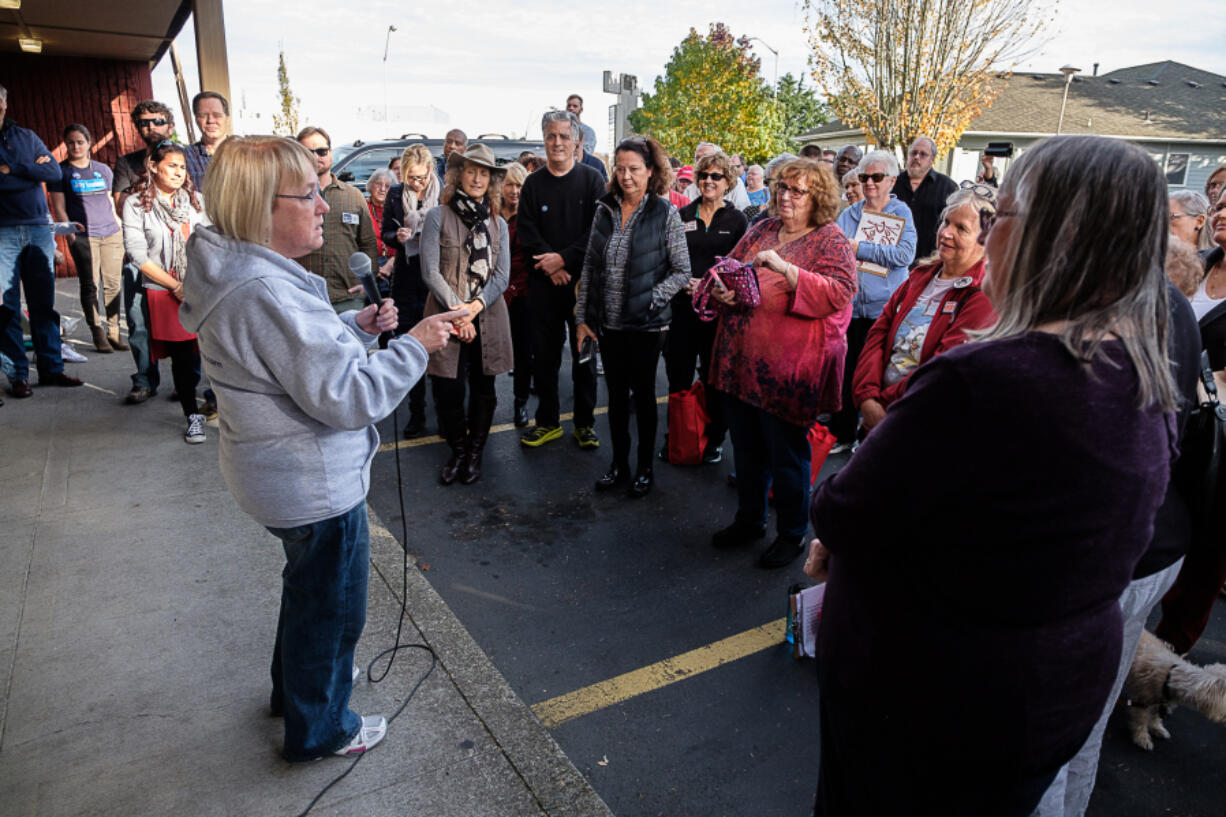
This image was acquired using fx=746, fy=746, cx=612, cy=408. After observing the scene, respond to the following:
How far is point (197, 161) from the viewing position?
221 inches

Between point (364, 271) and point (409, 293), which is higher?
point (364, 271)

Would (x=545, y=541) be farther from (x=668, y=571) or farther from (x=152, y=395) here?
(x=152, y=395)

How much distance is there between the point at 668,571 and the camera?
4.01 metres

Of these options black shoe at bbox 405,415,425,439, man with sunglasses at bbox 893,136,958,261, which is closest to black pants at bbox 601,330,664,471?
black shoe at bbox 405,415,425,439

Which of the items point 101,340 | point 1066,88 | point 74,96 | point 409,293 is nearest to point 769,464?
point 409,293

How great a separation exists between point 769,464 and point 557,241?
2.37 m

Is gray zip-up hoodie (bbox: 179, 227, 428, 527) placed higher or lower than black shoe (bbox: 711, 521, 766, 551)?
higher

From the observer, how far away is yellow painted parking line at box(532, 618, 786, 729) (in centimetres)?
296

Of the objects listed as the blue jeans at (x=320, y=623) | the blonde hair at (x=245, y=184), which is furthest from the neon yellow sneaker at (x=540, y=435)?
the blonde hair at (x=245, y=184)

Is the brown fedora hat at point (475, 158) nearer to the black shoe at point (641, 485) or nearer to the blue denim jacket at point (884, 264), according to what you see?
the black shoe at point (641, 485)

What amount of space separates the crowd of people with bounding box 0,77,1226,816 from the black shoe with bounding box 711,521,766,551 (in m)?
0.02

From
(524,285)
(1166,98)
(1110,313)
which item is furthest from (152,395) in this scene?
(1166,98)

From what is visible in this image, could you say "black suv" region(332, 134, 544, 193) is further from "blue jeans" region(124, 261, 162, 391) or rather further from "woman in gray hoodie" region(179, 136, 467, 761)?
"woman in gray hoodie" region(179, 136, 467, 761)

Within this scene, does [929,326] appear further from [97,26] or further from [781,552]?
[97,26]
